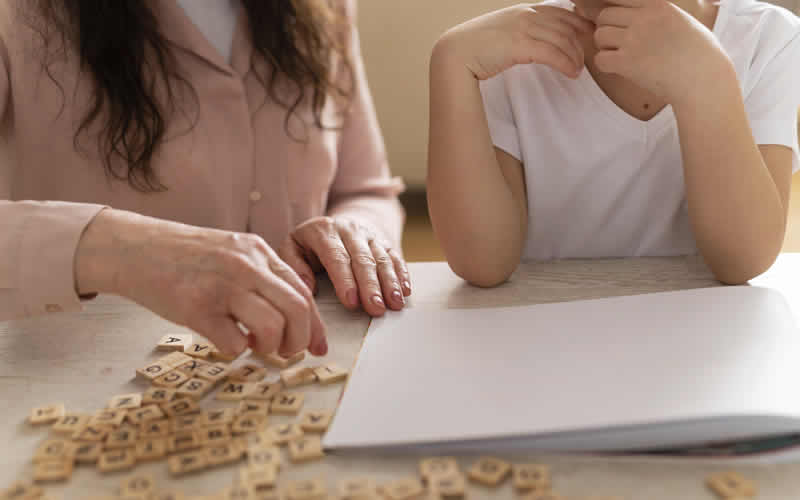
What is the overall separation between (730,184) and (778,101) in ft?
0.64

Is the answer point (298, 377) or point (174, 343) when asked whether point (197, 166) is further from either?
point (298, 377)

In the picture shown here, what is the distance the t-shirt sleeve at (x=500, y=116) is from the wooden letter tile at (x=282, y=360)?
50 centimetres

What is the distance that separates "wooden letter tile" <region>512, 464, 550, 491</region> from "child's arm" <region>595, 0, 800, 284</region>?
0.48 meters

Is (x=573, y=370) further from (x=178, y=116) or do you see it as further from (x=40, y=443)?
(x=178, y=116)

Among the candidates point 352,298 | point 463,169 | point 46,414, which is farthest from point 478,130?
point 46,414

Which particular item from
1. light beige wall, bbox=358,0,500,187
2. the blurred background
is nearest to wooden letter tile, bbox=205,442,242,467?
the blurred background

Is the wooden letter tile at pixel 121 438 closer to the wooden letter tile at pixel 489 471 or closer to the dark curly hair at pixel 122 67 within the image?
the wooden letter tile at pixel 489 471

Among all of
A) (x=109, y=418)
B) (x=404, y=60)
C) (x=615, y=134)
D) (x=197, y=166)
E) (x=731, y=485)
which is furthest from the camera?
(x=404, y=60)

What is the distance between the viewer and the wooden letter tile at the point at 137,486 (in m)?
0.47

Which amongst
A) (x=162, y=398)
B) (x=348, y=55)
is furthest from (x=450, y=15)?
(x=162, y=398)

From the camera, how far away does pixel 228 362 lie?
673 millimetres

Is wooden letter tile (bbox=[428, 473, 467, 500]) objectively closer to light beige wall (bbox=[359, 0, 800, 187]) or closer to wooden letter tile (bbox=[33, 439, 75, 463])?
wooden letter tile (bbox=[33, 439, 75, 463])

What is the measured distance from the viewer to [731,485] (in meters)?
0.46

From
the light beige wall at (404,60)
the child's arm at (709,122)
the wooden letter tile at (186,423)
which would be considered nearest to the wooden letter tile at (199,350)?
the wooden letter tile at (186,423)
